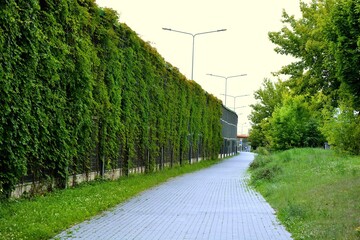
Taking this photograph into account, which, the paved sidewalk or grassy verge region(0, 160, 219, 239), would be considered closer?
grassy verge region(0, 160, 219, 239)

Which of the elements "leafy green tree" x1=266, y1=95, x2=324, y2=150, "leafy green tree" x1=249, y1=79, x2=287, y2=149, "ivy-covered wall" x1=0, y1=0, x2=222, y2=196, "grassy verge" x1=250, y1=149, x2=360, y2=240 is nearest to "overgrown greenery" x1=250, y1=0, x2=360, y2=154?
"leafy green tree" x1=266, y1=95, x2=324, y2=150

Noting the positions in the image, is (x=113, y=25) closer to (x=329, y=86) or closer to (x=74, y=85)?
(x=74, y=85)

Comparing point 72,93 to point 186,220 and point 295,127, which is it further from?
point 295,127

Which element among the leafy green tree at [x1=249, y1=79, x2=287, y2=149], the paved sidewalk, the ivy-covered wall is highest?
the leafy green tree at [x1=249, y1=79, x2=287, y2=149]

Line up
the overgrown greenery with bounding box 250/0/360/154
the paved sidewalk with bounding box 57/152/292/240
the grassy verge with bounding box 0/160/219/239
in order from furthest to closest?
the overgrown greenery with bounding box 250/0/360/154 → the paved sidewalk with bounding box 57/152/292/240 → the grassy verge with bounding box 0/160/219/239

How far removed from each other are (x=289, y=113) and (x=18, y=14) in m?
39.7

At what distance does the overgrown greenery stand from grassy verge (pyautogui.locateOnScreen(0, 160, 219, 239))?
289 inches

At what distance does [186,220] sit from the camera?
37.4 ft

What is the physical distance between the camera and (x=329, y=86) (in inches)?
1259

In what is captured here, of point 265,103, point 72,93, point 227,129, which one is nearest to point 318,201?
point 72,93

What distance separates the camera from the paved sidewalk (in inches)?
373

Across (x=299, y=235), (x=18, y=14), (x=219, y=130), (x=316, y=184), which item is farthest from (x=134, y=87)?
(x=219, y=130)

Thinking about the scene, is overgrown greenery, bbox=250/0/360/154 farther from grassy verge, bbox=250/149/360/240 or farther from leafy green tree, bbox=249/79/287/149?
leafy green tree, bbox=249/79/287/149

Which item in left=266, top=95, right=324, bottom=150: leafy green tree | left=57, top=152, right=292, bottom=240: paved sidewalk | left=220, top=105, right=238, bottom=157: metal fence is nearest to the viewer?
left=57, top=152, right=292, bottom=240: paved sidewalk
